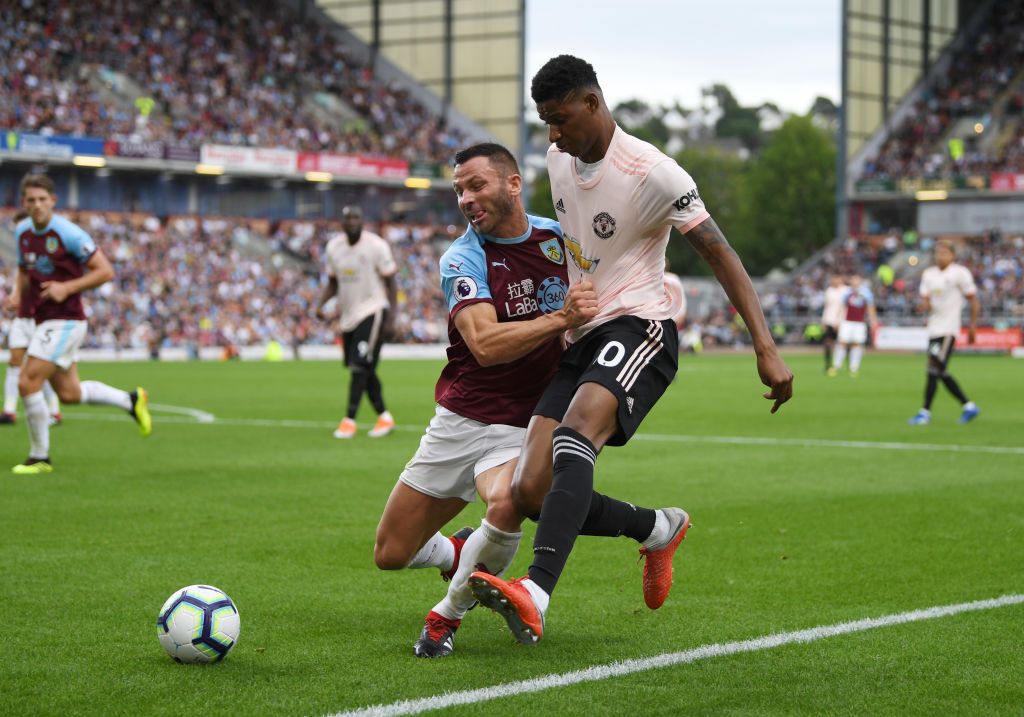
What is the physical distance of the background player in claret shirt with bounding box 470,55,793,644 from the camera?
13.9ft

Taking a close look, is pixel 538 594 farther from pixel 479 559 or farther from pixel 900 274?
pixel 900 274

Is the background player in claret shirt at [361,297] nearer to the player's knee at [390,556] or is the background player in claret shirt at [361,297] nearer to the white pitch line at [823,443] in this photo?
the white pitch line at [823,443]

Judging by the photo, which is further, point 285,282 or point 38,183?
point 285,282

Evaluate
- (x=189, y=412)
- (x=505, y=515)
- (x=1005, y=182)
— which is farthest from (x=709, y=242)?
(x=1005, y=182)

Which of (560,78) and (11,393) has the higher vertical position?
(560,78)

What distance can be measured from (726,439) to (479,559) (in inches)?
343

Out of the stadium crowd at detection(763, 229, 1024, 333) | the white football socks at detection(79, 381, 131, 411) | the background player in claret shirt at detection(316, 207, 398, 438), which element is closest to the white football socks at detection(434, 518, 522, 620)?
the white football socks at detection(79, 381, 131, 411)

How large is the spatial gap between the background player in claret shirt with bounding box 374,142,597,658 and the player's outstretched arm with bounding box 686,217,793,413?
552 mm

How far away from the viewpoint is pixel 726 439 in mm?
12812

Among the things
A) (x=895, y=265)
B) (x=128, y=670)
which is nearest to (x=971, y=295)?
(x=128, y=670)

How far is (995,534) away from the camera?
22.6ft

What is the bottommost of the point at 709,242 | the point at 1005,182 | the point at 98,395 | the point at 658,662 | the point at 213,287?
the point at 658,662

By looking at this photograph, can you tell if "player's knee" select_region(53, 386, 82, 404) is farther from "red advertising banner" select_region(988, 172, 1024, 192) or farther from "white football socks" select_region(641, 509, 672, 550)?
"red advertising banner" select_region(988, 172, 1024, 192)

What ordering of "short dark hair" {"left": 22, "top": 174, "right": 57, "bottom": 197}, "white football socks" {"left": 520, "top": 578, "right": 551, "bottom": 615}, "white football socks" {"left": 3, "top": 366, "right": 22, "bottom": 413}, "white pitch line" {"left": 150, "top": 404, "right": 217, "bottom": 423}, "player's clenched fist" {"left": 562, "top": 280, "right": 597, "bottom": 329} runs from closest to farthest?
"white football socks" {"left": 520, "top": 578, "right": 551, "bottom": 615} → "player's clenched fist" {"left": 562, "top": 280, "right": 597, "bottom": 329} → "short dark hair" {"left": 22, "top": 174, "right": 57, "bottom": 197} → "white football socks" {"left": 3, "top": 366, "right": 22, "bottom": 413} → "white pitch line" {"left": 150, "top": 404, "right": 217, "bottom": 423}
